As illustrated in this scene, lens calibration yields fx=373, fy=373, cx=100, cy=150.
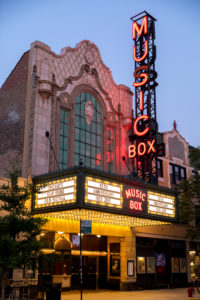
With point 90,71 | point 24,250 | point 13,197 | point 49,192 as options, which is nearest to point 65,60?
point 90,71

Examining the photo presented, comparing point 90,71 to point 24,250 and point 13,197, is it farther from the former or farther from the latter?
point 24,250

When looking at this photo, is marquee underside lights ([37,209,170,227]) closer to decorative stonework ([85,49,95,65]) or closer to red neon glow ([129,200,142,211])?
red neon glow ([129,200,142,211])

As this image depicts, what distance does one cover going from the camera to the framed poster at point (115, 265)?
28859mm

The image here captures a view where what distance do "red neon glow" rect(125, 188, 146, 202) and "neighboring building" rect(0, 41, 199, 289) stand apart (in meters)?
0.06

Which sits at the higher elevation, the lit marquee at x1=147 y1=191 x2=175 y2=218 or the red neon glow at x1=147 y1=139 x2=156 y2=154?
the red neon glow at x1=147 y1=139 x2=156 y2=154

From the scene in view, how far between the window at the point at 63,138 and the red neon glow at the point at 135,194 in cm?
613

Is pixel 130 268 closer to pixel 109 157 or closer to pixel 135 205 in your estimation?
pixel 135 205

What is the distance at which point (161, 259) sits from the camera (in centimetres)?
3250

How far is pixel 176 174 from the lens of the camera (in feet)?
125

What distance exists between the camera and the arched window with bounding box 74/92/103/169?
2855 cm

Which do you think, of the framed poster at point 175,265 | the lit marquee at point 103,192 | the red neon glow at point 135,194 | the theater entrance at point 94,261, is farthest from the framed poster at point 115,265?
the lit marquee at point 103,192

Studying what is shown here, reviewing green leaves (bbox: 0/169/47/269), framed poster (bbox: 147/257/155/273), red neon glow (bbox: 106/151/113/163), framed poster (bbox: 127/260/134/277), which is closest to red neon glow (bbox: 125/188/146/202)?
red neon glow (bbox: 106/151/113/163)

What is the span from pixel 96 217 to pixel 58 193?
3.88 meters

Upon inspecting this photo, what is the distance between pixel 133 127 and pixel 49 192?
12.4 metres
